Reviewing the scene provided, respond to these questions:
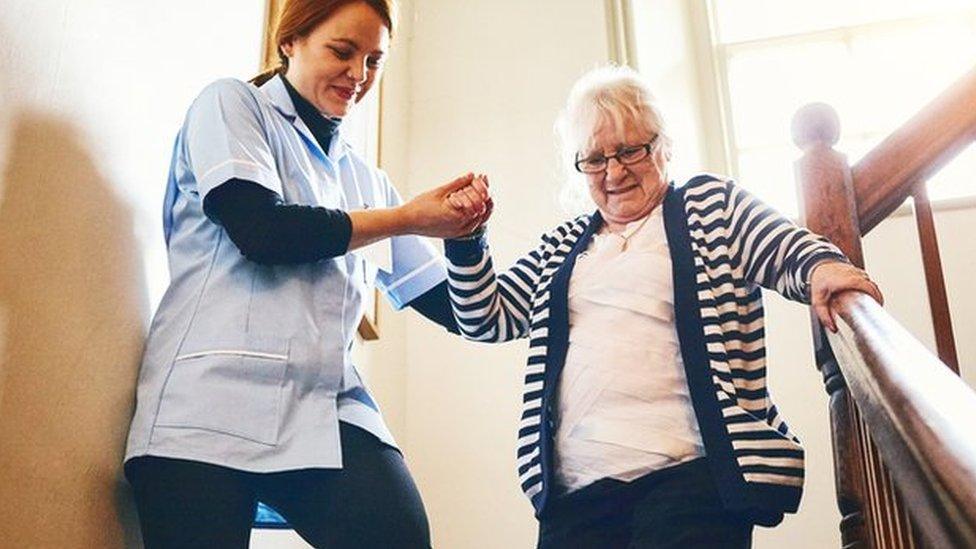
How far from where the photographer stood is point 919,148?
1.47 m

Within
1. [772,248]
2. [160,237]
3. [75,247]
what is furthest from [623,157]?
[75,247]

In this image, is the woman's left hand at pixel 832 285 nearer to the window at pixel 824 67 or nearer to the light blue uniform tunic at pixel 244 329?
A: the light blue uniform tunic at pixel 244 329

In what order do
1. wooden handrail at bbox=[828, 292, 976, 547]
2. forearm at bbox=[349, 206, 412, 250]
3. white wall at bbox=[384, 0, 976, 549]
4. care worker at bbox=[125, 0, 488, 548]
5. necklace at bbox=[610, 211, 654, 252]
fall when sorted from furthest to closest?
1. white wall at bbox=[384, 0, 976, 549]
2. necklace at bbox=[610, 211, 654, 252]
3. forearm at bbox=[349, 206, 412, 250]
4. care worker at bbox=[125, 0, 488, 548]
5. wooden handrail at bbox=[828, 292, 976, 547]

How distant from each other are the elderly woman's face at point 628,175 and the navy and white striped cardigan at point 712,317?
0.10 feet

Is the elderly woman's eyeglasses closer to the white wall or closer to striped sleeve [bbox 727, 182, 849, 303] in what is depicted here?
striped sleeve [bbox 727, 182, 849, 303]

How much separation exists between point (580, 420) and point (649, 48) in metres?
2.01

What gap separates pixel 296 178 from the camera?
1373mm

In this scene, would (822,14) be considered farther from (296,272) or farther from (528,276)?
(296,272)

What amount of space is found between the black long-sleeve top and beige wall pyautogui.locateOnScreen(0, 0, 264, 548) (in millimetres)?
155

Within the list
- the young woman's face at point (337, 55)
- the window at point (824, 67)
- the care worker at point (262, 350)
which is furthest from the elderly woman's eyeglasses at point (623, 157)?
the window at point (824, 67)

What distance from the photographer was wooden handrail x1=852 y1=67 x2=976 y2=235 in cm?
144

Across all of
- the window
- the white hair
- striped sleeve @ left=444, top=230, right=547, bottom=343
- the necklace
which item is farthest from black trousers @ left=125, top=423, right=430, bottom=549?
the window

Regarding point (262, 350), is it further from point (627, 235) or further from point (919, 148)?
point (919, 148)

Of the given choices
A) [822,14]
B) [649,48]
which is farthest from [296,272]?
[822,14]
